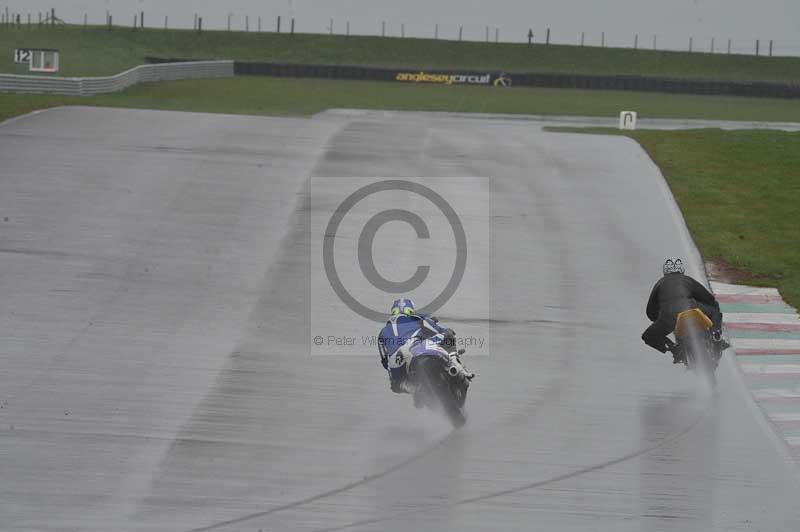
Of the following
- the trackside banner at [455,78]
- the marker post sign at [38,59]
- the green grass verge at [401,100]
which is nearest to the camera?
the marker post sign at [38,59]

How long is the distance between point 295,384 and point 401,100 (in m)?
40.0

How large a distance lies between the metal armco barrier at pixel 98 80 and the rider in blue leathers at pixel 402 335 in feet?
109

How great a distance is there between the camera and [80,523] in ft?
34.8

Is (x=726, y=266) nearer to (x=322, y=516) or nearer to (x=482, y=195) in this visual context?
(x=482, y=195)

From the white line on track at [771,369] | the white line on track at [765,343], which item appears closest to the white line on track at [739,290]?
the white line on track at [765,343]

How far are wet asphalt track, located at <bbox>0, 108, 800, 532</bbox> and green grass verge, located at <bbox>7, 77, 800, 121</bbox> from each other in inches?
691

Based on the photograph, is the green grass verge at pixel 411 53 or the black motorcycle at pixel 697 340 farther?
the green grass verge at pixel 411 53

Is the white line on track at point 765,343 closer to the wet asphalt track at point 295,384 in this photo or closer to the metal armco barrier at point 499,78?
the wet asphalt track at point 295,384

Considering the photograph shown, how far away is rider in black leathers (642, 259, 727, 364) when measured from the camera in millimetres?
15633

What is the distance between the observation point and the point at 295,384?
50.9ft

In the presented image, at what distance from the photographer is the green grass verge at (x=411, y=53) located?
77.7m

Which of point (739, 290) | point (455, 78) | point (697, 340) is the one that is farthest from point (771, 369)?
point (455, 78)

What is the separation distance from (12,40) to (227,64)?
15.0 meters

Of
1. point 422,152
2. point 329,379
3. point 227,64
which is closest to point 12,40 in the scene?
point 227,64
